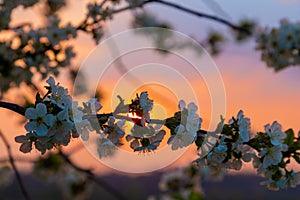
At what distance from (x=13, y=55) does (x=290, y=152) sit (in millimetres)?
1763

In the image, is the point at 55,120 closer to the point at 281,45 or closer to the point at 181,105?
the point at 181,105

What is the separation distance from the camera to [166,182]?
4652 millimetres

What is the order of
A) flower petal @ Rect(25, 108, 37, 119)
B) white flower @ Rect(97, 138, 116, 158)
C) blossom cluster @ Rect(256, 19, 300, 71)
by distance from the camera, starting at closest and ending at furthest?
flower petal @ Rect(25, 108, 37, 119), white flower @ Rect(97, 138, 116, 158), blossom cluster @ Rect(256, 19, 300, 71)

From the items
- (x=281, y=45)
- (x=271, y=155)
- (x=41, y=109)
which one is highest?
(x=281, y=45)

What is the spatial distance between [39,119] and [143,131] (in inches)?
11.3

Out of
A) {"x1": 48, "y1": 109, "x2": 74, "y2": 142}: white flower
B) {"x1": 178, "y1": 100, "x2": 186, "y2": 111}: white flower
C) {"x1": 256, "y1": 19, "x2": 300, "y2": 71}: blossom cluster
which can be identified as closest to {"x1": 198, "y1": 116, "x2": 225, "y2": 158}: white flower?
{"x1": 178, "y1": 100, "x2": 186, "y2": 111}: white flower

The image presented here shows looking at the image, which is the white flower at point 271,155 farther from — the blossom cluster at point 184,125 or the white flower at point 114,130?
the white flower at point 114,130

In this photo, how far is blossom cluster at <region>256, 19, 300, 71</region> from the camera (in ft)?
11.3

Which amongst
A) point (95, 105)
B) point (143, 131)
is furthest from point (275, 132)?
point (95, 105)

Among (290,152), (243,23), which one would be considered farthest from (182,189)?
(290,152)

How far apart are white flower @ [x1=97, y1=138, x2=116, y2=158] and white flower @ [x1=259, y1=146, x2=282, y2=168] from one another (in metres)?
0.45

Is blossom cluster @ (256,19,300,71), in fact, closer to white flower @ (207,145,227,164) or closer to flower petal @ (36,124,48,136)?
white flower @ (207,145,227,164)

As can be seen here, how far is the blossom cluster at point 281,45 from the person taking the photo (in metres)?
3.44

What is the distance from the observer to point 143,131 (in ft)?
5.08
